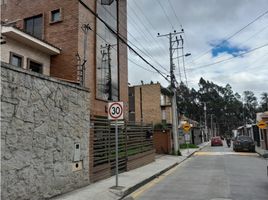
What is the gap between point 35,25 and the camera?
18.1 metres

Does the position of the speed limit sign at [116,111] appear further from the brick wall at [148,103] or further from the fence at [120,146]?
the brick wall at [148,103]

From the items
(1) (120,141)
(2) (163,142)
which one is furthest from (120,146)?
(2) (163,142)

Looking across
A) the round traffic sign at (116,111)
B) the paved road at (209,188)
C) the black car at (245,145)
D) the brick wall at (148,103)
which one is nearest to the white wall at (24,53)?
the round traffic sign at (116,111)

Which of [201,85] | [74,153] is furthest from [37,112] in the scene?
[201,85]

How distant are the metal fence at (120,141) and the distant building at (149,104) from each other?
25.1 meters

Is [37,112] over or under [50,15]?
under

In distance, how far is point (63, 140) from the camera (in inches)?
370

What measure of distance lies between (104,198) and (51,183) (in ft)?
4.99

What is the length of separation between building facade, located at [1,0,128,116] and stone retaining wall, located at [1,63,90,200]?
5.13 m

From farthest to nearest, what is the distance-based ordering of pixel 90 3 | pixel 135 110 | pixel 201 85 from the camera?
pixel 201 85
pixel 135 110
pixel 90 3

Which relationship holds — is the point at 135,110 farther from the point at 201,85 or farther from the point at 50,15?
the point at 201,85

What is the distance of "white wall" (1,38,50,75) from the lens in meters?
14.0

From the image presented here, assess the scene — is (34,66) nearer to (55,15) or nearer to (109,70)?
(55,15)

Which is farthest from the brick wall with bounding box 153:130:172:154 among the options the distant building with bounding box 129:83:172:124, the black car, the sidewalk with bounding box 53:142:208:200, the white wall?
the distant building with bounding box 129:83:172:124
